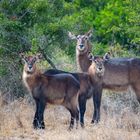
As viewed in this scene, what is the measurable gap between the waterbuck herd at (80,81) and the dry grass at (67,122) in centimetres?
37

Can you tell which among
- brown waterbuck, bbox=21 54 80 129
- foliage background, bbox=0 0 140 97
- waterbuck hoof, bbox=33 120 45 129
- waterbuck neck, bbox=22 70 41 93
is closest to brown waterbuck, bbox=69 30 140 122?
foliage background, bbox=0 0 140 97

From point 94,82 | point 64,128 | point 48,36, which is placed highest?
point 48,36

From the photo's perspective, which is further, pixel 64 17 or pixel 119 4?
pixel 119 4

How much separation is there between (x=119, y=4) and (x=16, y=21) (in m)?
9.80

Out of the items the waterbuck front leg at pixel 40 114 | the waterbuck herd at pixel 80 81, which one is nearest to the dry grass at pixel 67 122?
the waterbuck front leg at pixel 40 114

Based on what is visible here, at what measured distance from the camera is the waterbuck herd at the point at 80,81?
11.1 meters

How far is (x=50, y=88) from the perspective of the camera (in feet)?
36.6

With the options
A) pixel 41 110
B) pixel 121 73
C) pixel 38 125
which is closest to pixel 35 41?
pixel 121 73

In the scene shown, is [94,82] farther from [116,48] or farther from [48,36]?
[116,48]

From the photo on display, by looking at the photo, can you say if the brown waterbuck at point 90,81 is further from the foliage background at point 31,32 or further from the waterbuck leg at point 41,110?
the foliage background at point 31,32

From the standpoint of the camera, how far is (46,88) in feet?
36.5

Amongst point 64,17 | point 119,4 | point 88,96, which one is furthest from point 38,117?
point 119,4

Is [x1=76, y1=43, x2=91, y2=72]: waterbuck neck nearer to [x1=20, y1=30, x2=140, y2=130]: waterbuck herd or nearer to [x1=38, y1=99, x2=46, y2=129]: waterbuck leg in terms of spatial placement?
[x1=20, y1=30, x2=140, y2=130]: waterbuck herd

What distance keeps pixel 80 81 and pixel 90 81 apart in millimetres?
308
